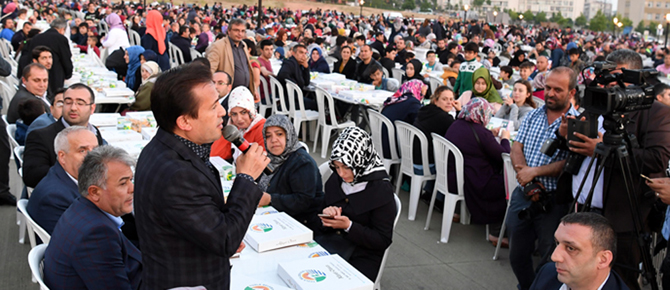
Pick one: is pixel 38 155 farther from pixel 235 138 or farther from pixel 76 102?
pixel 235 138

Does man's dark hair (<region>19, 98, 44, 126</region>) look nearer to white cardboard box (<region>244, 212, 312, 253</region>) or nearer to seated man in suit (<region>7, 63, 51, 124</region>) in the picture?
seated man in suit (<region>7, 63, 51, 124</region>)

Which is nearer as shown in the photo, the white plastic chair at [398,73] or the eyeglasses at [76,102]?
the eyeglasses at [76,102]

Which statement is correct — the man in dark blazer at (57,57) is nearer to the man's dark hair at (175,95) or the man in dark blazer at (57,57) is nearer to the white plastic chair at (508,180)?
the white plastic chair at (508,180)

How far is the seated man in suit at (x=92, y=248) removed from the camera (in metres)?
2.03

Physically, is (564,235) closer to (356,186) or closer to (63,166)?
(356,186)

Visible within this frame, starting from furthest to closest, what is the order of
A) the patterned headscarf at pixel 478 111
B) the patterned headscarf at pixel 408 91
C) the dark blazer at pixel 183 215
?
1. the patterned headscarf at pixel 408 91
2. the patterned headscarf at pixel 478 111
3. the dark blazer at pixel 183 215

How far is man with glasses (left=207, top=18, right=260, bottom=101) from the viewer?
601 centimetres

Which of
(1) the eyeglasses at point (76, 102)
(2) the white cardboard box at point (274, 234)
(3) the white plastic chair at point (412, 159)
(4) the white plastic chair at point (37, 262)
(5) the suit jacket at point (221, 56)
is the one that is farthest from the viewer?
(5) the suit jacket at point (221, 56)

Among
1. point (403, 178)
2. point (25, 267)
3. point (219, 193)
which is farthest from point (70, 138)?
point (403, 178)

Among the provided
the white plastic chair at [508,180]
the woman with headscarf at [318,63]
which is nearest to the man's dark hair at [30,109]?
the white plastic chair at [508,180]

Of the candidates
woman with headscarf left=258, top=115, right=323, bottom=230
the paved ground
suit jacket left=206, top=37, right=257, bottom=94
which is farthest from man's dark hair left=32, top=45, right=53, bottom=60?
woman with headscarf left=258, top=115, right=323, bottom=230

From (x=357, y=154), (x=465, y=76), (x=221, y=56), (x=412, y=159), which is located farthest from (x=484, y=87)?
(x=357, y=154)

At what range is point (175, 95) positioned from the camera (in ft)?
4.90

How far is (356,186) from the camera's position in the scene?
3008mm
